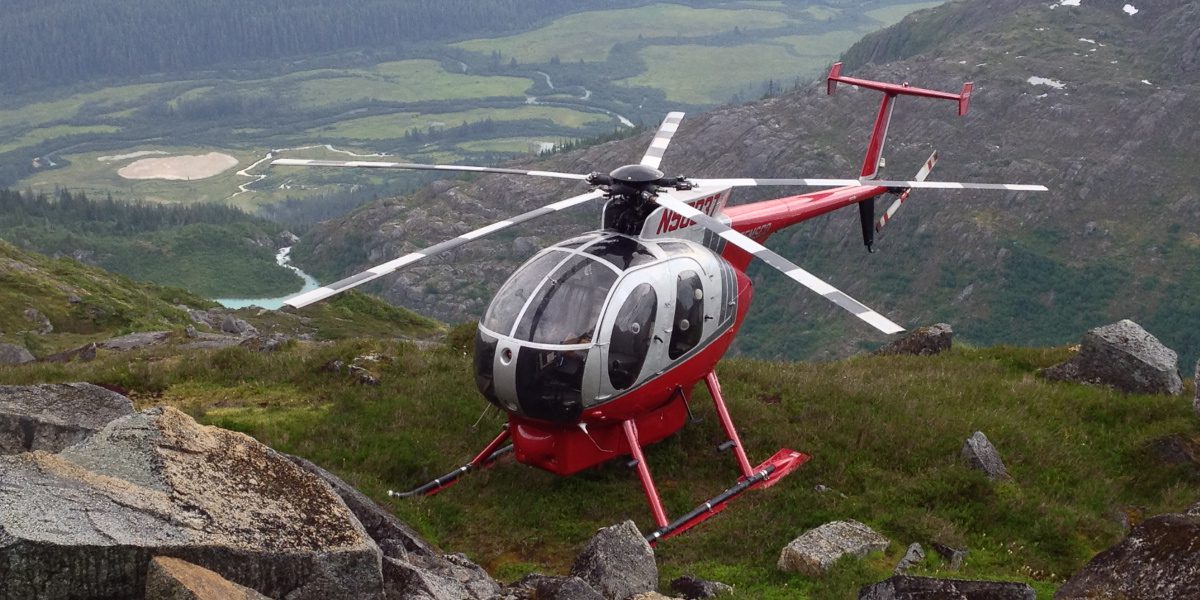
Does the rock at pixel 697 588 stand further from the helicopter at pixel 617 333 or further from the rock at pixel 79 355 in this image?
the rock at pixel 79 355

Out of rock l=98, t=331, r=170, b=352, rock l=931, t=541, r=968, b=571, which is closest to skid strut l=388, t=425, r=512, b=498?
rock l=931, t=541, r=968, b=571

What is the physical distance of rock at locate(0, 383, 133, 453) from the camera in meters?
13.8

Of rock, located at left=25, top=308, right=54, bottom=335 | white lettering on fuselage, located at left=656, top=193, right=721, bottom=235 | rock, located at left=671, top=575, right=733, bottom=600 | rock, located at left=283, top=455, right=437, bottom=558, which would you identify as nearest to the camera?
rock, located at left=671, top=575, right=733, bottom=600

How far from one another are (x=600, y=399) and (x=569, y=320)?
4.71 feet

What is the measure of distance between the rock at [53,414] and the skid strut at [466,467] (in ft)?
16.5

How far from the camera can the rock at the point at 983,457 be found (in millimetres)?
18000

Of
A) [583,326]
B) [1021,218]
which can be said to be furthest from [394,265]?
[1021,218]

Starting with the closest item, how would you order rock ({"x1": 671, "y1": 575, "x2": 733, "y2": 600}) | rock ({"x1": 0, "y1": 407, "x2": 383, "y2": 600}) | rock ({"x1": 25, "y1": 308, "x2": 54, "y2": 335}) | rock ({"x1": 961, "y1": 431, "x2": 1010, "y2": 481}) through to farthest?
1. rock ({"x1": 0, "y1": 407, "x2": 383, "y2": 600})
2. rock ({"x1": 671, "y1": 575, "x2": 733, "y2": 600})
3. rock ({"x1": 961, "y1": 431, "x2": 1010, "y2": 481})
4. rock ({"x1": 25, "y1": 308, "x2": 54, "y2": 335})

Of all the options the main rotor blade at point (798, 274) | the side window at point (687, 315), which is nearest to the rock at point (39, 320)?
the side window at point (687, 315)

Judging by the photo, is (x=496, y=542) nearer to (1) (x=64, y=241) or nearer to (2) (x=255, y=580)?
(2) (x=255, y=580)

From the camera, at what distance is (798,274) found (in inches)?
569

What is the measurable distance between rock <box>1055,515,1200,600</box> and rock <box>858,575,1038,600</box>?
1.47ft

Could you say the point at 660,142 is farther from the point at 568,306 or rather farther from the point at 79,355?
the point at 79,355

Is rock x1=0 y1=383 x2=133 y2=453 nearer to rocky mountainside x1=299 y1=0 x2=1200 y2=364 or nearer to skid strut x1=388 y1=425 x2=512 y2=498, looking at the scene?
skid strut x1=388 y1=425 x2=512 y2=498
